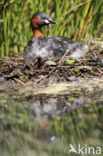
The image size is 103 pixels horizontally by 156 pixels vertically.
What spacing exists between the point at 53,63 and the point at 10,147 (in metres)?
2.46

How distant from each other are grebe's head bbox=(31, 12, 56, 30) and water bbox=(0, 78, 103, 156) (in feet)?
5.41

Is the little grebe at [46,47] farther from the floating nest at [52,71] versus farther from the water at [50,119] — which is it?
the water at [50,119]

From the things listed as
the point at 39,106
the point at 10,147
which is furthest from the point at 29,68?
the point at 10,147

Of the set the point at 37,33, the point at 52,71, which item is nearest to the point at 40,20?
the point at 37,33

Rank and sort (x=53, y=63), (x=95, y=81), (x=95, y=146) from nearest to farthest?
(x=95, y=146) < (x=95, y=81) < (x=53, y=63)

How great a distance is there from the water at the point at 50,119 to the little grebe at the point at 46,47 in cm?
109

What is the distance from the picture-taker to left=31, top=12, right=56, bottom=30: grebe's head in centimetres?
470

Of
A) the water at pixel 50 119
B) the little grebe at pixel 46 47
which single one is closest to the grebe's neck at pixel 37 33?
the little grebe at pixel 46 47

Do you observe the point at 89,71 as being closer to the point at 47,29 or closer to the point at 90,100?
the point at 90,100

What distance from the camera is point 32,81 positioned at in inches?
149

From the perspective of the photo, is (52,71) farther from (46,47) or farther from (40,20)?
(40,20)

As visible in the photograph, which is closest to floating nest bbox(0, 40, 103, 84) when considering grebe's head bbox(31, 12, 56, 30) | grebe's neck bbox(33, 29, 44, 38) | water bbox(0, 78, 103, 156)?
water bbox(0, 78, 103, 156)

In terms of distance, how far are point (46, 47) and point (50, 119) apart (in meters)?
2.47

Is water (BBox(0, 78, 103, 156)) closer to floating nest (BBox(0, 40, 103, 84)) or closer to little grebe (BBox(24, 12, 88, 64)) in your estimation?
floating nest (BBox(0, 40, 103, 84))
